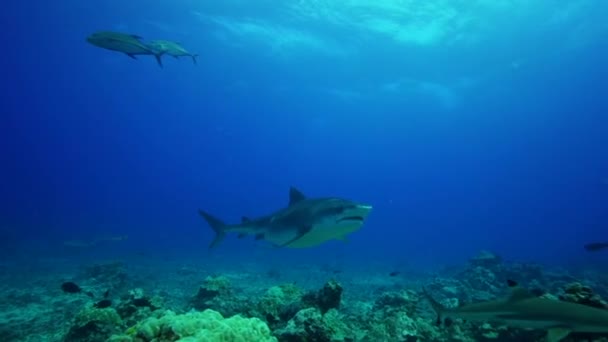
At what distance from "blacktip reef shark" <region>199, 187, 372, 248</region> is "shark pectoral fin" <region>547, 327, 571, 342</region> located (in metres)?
→ 3.16

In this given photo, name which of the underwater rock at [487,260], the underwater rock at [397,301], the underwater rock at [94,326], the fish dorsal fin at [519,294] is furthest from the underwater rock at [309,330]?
the underwater rock at [487,260]

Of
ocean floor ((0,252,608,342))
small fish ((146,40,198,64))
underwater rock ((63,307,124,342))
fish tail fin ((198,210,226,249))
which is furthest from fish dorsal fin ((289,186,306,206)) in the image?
small fish ((146,40,198,64))

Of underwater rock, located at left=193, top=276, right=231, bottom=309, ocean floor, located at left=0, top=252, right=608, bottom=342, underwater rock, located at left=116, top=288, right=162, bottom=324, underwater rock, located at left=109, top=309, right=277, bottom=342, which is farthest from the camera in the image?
underwater rock, located at left=193, top=276, right=231, bottom=309

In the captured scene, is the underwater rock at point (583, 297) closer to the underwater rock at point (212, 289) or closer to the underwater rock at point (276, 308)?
the underwater rock at point (276, 308)

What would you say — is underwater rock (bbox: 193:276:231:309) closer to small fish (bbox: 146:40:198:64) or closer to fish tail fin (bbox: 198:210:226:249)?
fish tail fin (bbox: 198:210:226:249)

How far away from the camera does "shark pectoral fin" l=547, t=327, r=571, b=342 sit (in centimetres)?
448

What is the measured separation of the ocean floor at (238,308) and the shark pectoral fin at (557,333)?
26.4 inches

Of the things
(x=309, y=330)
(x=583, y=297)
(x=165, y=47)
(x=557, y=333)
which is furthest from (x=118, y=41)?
(x=583, y=297)

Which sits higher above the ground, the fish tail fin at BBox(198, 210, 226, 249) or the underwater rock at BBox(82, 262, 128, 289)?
the fish tail fin at BBox(198, 210, 226, 249)

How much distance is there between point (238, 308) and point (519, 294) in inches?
263

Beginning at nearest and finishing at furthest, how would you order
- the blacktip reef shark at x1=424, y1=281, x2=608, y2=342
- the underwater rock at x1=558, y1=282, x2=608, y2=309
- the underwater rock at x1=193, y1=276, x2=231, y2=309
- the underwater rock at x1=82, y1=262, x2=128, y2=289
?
the blacktip reef shark at x1=424, y1=281, x2=608, y2=342
the underwater rock at x1=558, y1=282, x2=608, y2=309
the underwater rock at x1=193, y1=276, x2=231, y2=309
the underwater rock at x1=82, y1=262, x2=128, y2=289

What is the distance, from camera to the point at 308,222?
7602 mm

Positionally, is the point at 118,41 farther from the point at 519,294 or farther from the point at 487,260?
Answer: the point at 487,260

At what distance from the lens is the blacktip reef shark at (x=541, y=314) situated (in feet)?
14.5
